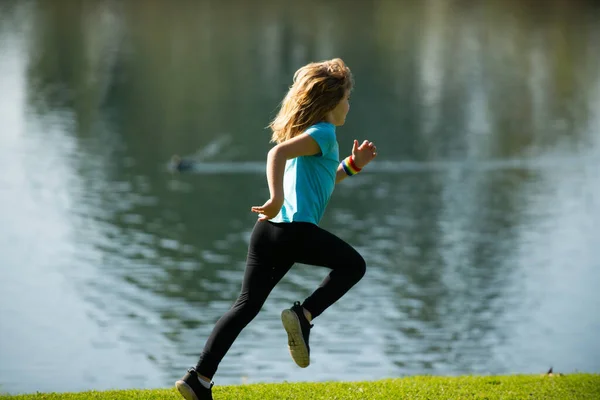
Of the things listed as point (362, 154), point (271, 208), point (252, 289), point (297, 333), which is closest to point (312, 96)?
point (362, 154)

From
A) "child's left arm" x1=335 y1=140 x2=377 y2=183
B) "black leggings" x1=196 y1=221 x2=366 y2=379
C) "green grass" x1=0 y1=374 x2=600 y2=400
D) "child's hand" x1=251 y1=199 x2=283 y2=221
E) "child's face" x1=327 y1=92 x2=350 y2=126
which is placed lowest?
"green grass" x1=0 y1=374 x2=600 y2=400

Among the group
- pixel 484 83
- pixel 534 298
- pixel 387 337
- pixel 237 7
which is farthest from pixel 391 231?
pixel 237 7

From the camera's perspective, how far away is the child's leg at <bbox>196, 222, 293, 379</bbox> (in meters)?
5.93

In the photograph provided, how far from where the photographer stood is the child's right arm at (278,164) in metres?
5.69

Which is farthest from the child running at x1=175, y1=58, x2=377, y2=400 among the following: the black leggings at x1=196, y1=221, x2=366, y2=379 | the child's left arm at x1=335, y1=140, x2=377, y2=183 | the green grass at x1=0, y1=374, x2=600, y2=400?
the green grass at x1=0, y1=374, x2=600, y2=400

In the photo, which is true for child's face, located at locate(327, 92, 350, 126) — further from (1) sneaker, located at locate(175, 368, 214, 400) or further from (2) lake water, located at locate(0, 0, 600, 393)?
(2) lake water, located at locate(0, 0, 600, 393)

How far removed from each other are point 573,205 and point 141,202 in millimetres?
11869

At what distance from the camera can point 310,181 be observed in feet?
19.7

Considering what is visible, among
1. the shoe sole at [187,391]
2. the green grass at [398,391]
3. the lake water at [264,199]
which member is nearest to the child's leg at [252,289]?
the shoe sole at [187,391]

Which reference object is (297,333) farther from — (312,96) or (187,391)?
(312,96)

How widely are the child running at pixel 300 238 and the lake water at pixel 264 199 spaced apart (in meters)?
9.14

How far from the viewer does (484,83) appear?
49.8 metres

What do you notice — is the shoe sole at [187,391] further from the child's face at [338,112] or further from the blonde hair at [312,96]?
the child's face at [338,112]

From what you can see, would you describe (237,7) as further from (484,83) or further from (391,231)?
(391,231)
